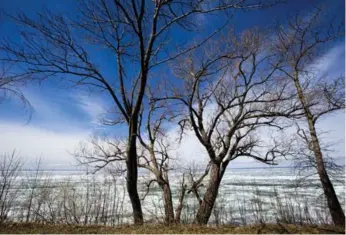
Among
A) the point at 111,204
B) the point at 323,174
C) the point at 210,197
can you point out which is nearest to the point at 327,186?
the point at 323,174

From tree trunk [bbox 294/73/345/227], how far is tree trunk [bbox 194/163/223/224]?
3807mm

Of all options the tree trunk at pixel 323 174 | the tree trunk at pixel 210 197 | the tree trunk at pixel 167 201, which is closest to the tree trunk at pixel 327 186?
the tree trunk at pixel 323 174

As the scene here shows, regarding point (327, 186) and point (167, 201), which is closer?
point (327, 186)

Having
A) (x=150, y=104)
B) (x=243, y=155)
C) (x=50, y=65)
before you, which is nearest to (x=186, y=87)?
(x=150, y=104)

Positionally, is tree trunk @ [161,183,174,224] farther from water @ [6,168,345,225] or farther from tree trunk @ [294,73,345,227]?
tree trunk @ [294,73,345,227]

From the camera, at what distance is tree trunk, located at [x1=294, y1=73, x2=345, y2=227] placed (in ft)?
24.9

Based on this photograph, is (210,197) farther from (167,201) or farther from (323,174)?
(323,174)

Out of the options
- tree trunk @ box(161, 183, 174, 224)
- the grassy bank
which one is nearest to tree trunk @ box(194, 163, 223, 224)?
tree trunk @ box(161, 183, 174, 224)

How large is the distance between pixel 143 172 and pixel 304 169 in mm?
7297

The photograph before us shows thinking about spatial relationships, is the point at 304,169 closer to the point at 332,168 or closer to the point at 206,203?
the point at 332,168

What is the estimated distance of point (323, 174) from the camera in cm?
805

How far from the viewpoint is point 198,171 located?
1041 centimetres

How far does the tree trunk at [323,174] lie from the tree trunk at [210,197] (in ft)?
12.5

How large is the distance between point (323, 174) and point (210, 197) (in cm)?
436
